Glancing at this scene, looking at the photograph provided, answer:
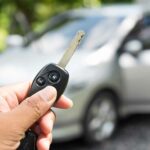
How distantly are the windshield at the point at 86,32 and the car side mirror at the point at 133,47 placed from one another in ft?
0.73

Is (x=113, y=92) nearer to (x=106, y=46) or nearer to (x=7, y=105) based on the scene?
(x=106, y=46)

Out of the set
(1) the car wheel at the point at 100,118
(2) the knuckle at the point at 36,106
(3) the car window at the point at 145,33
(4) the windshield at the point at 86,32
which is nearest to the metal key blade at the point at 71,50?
(2) the knuckle at the point at 36,106

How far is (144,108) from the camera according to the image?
22.4ft

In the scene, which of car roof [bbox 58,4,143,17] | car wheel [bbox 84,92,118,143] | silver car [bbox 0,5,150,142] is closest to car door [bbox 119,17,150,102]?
silver car [bbox 0,5,150,142]

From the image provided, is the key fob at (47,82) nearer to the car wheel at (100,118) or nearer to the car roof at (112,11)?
the car wheel at (100,118)

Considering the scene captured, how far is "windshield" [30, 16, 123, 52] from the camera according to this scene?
6770 mm

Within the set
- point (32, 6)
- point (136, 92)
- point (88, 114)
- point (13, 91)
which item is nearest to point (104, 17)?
point (136, 92)

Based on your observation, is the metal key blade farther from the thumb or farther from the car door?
the car door

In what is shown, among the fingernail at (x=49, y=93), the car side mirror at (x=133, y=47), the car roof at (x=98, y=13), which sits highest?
the car roof at (x=98, y=13)

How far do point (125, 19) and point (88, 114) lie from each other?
1.55 m

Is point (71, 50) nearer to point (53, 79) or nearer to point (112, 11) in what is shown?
point (53, 79)

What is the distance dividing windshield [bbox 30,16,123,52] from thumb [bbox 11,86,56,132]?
4899 mm

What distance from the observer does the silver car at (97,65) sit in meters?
5.98

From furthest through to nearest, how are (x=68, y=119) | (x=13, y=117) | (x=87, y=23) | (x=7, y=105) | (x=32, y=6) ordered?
(x=32, y=6), (x=87, y=23), (x=68, y=119), (x=7, y=105), (x=13, y=117)
